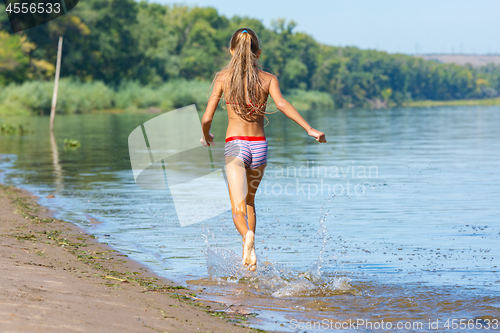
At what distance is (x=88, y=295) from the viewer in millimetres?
4320

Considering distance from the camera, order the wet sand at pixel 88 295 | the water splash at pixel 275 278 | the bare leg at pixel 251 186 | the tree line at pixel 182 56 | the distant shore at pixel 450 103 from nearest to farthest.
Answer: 1. the wet sand at pixel 88 295
2. the water splash at pixel 275 278
3. the bare leg at pixel 251 186
4. the tree line at pixel 182 56
5. the distant shore at pixel 450 103

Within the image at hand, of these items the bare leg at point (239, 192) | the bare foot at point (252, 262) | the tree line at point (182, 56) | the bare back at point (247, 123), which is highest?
the tree line at point (182, 56)

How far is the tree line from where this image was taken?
69.2 m

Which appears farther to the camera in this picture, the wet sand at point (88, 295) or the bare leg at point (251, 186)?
the bare leg at point (251, 186)

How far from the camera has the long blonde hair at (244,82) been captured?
17.7 ft

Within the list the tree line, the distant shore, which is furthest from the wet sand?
the distant shore

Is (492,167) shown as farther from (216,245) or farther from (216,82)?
(216,82)

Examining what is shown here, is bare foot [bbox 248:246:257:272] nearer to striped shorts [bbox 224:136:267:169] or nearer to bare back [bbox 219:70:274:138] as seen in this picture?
striped shorts [bbox 224:136:267:169]

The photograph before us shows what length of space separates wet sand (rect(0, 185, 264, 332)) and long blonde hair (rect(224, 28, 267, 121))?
165 cm

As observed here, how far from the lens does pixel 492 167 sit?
14.5m

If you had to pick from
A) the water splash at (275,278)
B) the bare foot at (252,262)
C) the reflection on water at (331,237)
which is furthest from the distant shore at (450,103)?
the bare foot at (252,262)

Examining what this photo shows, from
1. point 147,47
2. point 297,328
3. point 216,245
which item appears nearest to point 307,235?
→ point 216,245

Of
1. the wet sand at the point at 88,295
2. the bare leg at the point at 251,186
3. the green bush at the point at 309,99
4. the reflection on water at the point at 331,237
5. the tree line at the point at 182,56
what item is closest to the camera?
the wet sand at the point at 88,295

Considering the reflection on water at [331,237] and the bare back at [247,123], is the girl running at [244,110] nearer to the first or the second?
the bare back at [247,123]
